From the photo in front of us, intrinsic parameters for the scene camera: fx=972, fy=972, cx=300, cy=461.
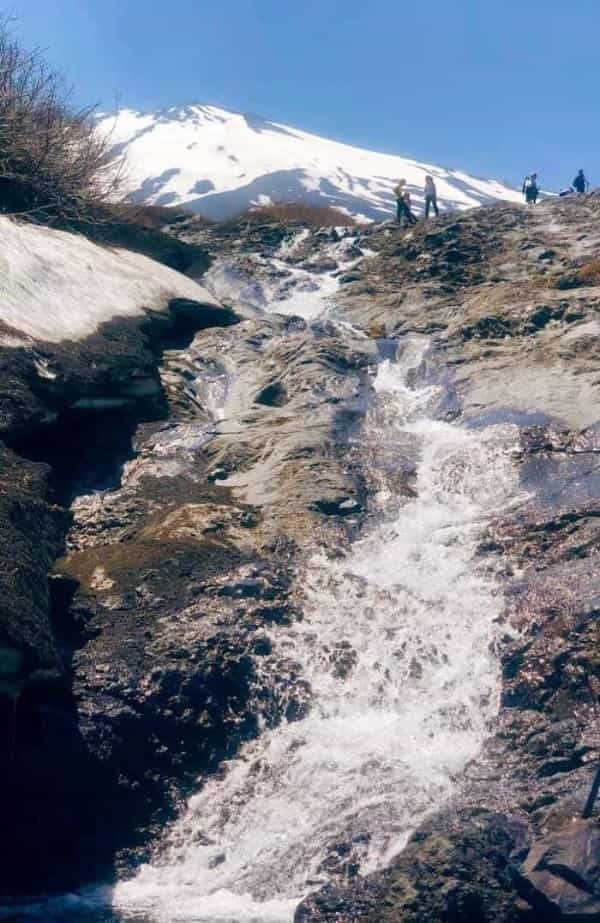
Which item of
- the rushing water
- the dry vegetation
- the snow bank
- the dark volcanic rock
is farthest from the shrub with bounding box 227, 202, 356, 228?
the dark volcanic rock

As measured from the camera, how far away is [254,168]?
135 metres

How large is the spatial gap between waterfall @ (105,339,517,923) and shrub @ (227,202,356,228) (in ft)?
80.7

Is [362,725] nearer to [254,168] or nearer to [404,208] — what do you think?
[404,208]

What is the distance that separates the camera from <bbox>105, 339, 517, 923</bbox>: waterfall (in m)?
11.2

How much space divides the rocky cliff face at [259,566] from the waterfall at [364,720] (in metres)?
0.17

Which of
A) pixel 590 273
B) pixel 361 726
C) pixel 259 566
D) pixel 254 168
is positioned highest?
pixel 254 168

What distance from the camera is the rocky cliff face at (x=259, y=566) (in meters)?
11.2

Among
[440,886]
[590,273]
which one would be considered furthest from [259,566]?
[590,273]

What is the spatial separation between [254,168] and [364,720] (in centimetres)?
12936

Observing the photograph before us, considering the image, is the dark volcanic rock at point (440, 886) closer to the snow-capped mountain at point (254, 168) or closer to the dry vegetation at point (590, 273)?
the dry vegetation at point (590, 273)

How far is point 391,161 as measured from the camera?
15712 cm

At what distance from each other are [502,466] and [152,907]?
1086 centimetres

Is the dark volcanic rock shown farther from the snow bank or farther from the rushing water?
the snow bank

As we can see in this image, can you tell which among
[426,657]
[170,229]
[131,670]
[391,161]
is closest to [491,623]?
[426,657]
